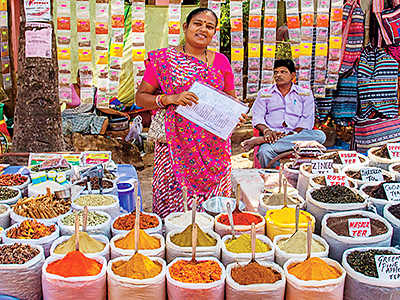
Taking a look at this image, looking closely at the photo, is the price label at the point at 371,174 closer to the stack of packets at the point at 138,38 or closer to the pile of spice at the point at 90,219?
the pile of spice at the point at 90,219

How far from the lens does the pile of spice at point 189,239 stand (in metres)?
1.38

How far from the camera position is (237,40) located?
3.58 m

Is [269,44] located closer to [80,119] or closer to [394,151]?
[394,151]

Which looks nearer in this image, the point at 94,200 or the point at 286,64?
the point at 94,200

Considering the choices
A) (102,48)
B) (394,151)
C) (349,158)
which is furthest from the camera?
(102,48)

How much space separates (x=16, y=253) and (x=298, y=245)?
3.28ft

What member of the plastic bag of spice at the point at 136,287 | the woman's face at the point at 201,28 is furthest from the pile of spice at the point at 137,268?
the woman's face at the point at 201,28

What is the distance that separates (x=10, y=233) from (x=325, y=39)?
10.6ft

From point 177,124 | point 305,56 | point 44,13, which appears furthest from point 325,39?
point 44,13

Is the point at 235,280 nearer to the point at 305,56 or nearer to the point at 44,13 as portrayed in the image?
the point at 44,13

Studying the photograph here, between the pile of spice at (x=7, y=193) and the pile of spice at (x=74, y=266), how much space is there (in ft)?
2.30

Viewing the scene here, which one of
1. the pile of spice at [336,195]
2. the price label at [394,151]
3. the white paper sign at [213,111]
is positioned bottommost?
the pile of spice at [336,195]

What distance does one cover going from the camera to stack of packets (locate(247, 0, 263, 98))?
350 cm

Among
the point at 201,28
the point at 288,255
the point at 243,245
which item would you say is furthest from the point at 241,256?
the point at 201,28
